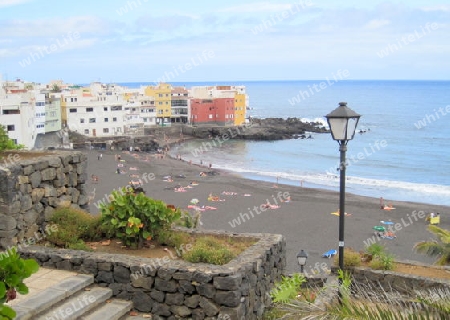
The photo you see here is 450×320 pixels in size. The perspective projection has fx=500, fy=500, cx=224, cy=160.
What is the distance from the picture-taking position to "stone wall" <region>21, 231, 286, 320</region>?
708 centimetres

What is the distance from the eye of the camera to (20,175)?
852cm

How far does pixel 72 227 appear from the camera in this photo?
30.3ft

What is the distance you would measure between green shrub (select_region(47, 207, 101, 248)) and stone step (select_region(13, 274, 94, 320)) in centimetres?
132

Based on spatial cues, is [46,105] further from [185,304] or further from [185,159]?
[185,304]

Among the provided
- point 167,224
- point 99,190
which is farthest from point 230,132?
point 167,224

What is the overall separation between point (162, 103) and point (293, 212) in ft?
180

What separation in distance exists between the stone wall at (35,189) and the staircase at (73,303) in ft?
5.26

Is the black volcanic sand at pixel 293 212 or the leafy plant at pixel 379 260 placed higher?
the leafy plant at pixel 379 260

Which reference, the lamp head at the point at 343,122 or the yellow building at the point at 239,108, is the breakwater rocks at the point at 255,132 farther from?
the lamp head at the point at 343,122

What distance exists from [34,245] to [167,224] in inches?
91.3

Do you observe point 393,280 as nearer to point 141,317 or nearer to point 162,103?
point 141,317

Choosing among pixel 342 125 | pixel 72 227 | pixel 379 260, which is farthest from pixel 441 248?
pixel 72 227

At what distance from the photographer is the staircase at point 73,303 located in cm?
664

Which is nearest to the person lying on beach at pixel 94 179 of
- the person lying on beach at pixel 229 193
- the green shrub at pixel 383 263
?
the person lying on beach at pixel 229 193
